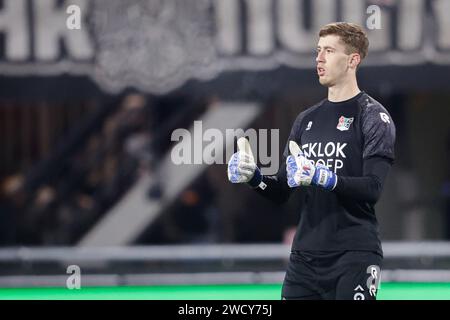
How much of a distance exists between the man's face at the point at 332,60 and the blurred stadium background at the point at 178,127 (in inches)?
247

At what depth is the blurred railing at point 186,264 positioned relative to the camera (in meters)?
13.0

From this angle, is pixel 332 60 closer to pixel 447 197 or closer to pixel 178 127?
pixel 178 127

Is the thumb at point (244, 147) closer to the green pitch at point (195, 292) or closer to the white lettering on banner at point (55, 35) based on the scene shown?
the green pitch at point (195, 292)

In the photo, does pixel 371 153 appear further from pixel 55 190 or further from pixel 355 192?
pixel 55 190

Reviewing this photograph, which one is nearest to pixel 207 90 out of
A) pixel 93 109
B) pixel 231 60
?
pixel 231 60

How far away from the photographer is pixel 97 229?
1521cm

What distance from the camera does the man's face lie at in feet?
18.3

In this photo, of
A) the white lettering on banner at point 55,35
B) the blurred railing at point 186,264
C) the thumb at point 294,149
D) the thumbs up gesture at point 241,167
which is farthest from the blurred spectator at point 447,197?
the thumbs up gesture at point 241,167

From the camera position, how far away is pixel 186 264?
13.9m

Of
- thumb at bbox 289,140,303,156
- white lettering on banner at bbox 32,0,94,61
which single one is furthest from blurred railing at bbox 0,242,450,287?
thumb at bbox 289,140,303,156

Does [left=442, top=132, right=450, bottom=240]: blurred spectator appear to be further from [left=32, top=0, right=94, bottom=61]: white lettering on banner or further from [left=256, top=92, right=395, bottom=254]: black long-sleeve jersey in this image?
[left=256, top=92, right=395, bottom=254]: black long-sleeve jersey

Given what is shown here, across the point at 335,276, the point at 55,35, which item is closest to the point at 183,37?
the point at 55,35

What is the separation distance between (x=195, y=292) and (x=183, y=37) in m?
3.46

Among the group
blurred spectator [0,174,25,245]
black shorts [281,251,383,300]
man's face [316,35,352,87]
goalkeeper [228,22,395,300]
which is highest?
man's face [316,35,352,87]
